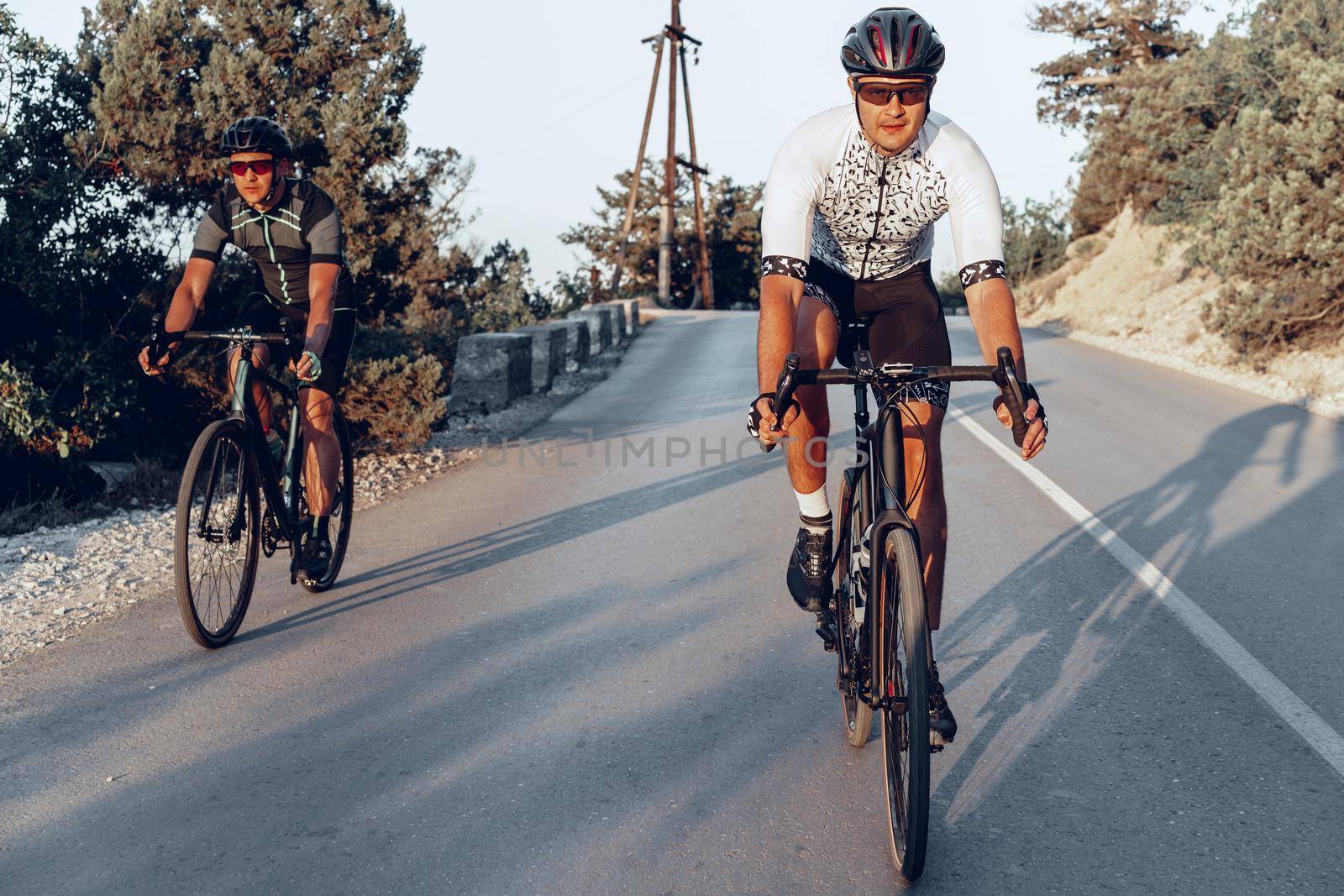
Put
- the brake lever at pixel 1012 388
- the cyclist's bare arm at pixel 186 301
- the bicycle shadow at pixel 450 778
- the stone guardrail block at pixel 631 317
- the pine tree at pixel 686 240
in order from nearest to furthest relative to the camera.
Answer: the brake lever at pixel 1012 388
the bicycle shadow at pixel 450 778
the cyclist's bare arm at pixel 186 301
the stone guardrail block at pixel 631 317
the pine tree at pixel 686 240

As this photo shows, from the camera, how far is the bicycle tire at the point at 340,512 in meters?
5.48

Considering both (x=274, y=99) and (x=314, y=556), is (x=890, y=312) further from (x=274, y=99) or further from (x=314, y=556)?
(x=274, y=99)

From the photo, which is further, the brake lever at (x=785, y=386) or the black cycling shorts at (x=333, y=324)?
the black cycling shorts at (x=333, y=324)

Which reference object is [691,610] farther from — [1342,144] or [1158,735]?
[1342,144]

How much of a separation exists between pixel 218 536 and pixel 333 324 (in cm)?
117

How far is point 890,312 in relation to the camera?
12.8ft

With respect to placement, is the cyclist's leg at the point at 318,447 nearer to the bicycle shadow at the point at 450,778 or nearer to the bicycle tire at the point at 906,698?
the bicycle shadow at the point at 450,778

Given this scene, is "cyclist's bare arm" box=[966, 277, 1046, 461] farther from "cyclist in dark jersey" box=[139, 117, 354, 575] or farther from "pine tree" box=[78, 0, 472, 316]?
"pine tree" box=[78, 0, 472, 316]

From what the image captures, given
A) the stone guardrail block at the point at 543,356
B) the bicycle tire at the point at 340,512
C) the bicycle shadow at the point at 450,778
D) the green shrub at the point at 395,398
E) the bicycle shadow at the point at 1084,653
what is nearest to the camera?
the bicycle shadow at the point at 450,778

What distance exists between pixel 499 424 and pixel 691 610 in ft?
Answer: 20.5

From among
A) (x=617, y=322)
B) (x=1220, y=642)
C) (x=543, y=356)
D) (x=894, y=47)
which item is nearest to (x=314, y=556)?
(x=894, y=47)

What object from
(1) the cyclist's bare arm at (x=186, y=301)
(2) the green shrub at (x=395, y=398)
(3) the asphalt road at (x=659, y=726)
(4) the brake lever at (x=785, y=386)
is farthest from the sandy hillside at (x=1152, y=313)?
(1) the cyclist's bare arm at (x=186, y=301)

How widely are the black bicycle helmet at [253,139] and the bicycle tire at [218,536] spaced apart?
44.5 inches

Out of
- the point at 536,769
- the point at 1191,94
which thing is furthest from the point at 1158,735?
the point at 1191,94
